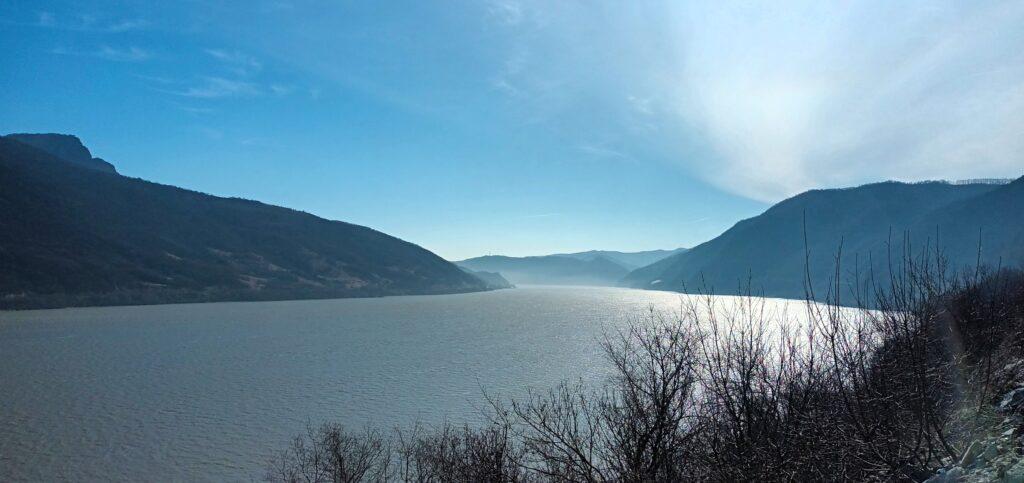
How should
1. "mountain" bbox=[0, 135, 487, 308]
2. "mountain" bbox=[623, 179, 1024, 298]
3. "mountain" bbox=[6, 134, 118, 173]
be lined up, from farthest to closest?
"mountain" bbox=[6, 134, 118, 173] → "mountain" bbox=[623, 179, 1024, 298] → "mountain" bbox=[0, 135, 487, 308]

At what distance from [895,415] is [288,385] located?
29.5 metres

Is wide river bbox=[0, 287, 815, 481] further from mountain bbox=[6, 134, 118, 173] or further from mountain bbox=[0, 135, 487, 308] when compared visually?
mountain bbox=[6, 134, 118, 173]

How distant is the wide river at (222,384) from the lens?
18.1 meters

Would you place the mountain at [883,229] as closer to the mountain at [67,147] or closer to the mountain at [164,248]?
the mountain at [164,248]

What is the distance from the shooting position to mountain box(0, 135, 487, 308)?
8219cm

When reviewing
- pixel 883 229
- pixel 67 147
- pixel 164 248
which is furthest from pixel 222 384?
pixel 67 147

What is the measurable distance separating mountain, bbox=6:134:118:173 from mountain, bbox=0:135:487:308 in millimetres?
918

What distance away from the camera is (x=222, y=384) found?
29797mm

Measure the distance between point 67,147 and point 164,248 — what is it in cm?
12619

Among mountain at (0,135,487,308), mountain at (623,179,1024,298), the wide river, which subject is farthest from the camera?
mountain at (623,179,1024,298)

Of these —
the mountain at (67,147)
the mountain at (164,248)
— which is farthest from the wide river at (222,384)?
the mountain at (67,147)

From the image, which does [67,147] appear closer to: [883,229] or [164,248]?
[164,248]

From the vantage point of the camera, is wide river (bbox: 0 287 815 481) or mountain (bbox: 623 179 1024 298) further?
mountain (bbox: 623 179 1024 298)

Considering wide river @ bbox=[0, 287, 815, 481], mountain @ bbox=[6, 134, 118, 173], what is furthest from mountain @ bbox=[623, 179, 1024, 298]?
A: mountain @ bbox=[6, 134, 118, 173]
